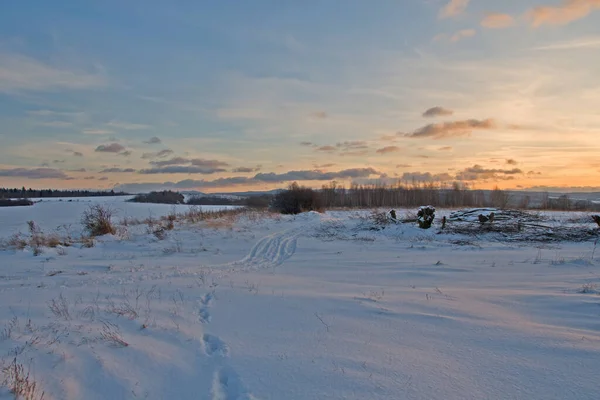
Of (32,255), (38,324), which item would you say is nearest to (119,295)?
(38,324)

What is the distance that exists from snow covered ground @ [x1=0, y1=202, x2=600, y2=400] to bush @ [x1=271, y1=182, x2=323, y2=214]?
25.5 metres

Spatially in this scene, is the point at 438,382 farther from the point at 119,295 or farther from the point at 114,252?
the point at 114,252

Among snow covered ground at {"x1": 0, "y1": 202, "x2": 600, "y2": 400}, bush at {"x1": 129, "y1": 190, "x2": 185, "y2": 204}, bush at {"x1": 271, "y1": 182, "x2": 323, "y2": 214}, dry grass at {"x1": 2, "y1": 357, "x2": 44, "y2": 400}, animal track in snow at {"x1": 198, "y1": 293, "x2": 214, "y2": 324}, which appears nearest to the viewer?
dry grass at {"x1": 2, "y1": 357, "x2": 44, "y2": 400}

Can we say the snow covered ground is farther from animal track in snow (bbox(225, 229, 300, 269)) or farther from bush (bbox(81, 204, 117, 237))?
bush (bbox(81, 204, 117, 237))

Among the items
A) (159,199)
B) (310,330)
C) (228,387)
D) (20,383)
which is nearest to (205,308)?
(310,330)

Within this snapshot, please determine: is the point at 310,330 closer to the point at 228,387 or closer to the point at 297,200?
the point at 228,387

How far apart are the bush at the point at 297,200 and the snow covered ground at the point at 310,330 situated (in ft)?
83.7

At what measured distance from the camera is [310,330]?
15.6 feet

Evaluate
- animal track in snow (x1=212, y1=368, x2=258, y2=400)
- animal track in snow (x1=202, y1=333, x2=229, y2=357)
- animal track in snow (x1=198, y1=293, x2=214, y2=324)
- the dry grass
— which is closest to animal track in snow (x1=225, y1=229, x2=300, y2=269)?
animal track in snow (x1=198, y1=293, x2=214, y2=324)

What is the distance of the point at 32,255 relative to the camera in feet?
40.4

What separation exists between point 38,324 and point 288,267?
20.5 ft

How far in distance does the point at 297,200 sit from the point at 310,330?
3136 centimetres

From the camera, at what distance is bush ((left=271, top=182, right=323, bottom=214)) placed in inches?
1412

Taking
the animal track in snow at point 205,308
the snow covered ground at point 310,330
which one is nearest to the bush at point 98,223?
the snow covered ground at point 310,330
